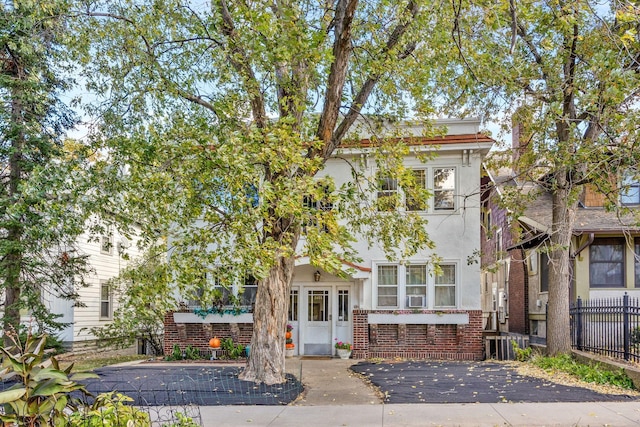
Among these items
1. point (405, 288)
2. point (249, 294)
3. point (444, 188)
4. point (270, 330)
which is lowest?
point (270, 330)

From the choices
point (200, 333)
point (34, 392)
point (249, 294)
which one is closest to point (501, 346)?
point (249, 294)

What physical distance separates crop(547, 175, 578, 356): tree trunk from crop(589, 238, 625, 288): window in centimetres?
354

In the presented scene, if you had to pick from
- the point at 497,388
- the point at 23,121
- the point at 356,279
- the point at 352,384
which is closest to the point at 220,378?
the point at 352,384

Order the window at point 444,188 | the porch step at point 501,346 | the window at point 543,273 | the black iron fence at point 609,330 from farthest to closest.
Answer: the window at point 543,273, the window at point 444,188, the porch step at point 501,346, the black iron fence at point 609,330

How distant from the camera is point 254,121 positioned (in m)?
10.8

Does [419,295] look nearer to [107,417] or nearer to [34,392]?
[107,417]

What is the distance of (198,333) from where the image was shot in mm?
16844

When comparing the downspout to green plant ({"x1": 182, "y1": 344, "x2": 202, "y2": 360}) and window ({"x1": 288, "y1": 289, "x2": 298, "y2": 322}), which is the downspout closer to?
window ({"x1": 288, "y1": 289, "x2": 298, "y2": 322})

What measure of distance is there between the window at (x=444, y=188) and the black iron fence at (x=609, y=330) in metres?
4.32

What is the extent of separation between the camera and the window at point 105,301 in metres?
22.1

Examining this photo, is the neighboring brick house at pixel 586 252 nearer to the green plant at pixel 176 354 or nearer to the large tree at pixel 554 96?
the large tree at pixel 554 96

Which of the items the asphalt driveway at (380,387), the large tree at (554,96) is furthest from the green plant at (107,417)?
the large tree at (554,96)

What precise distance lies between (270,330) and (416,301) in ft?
21.3

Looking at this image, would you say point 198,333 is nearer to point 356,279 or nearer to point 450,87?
point 356,279
